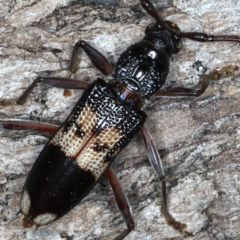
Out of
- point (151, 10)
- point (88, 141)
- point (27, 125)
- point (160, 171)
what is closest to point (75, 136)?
point (88, 141)

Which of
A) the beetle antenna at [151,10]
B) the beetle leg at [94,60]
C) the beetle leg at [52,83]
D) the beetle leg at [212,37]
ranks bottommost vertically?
the beetle leg at [52,83]

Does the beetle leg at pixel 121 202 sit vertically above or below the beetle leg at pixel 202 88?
below

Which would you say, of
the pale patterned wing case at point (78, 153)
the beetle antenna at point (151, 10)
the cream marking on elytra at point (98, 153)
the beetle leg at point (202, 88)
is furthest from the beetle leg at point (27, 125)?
the beetle antenna at point (151, 10)

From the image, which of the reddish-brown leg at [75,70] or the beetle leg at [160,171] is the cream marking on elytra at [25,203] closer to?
the reddish-brown leg at [75,70]

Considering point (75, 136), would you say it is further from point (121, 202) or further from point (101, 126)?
point (121, 202)

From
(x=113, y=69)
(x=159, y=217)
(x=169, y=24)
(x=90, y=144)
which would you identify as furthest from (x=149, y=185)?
(x=169, y=24)

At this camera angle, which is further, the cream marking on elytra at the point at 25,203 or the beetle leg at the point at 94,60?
the beetle leg at the point at 94,60

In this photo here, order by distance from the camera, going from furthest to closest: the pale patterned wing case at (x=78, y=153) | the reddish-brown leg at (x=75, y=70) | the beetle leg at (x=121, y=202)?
the reddish-brown leg at (x=75, y=70) < the beetle leg at (x=121, y=202) < the pale patterned wing case at (x=78, y=153)

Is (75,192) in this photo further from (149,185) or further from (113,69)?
(113,69)
